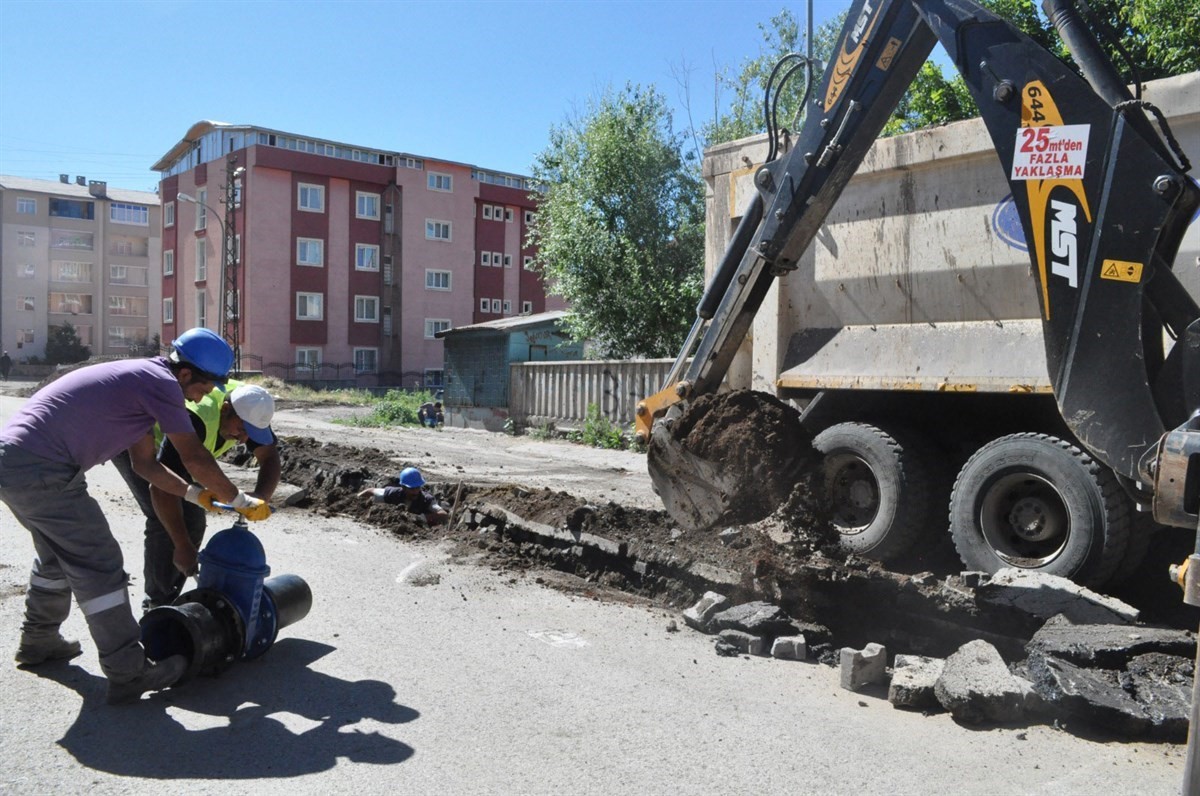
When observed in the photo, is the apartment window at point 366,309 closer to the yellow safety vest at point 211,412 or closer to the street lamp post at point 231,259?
the street lamp post at point 231,259

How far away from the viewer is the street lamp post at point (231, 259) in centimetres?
3775

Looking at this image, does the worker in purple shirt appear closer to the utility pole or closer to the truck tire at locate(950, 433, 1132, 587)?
the truck tire at locate(950, 433, 1132, 587)

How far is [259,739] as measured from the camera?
3.62 metres

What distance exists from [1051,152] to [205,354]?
14.0 feet

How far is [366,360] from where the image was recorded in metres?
43.9

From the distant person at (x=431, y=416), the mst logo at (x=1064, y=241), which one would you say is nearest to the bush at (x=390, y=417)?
the distant person at (x=431, y=416)

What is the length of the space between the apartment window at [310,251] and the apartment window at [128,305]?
29.8 metres

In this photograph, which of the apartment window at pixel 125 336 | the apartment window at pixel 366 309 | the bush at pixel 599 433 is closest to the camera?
the bush at pixel 599 433

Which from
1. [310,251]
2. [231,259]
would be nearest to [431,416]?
[231,259]

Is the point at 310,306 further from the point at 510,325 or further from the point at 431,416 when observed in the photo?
the point at 510,325

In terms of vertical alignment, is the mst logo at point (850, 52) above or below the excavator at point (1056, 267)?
above

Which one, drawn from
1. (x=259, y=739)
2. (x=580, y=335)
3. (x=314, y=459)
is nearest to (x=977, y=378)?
(x=259, y=739)

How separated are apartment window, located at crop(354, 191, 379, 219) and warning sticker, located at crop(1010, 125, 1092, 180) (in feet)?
136

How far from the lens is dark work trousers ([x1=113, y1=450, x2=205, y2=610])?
4.73 meters
